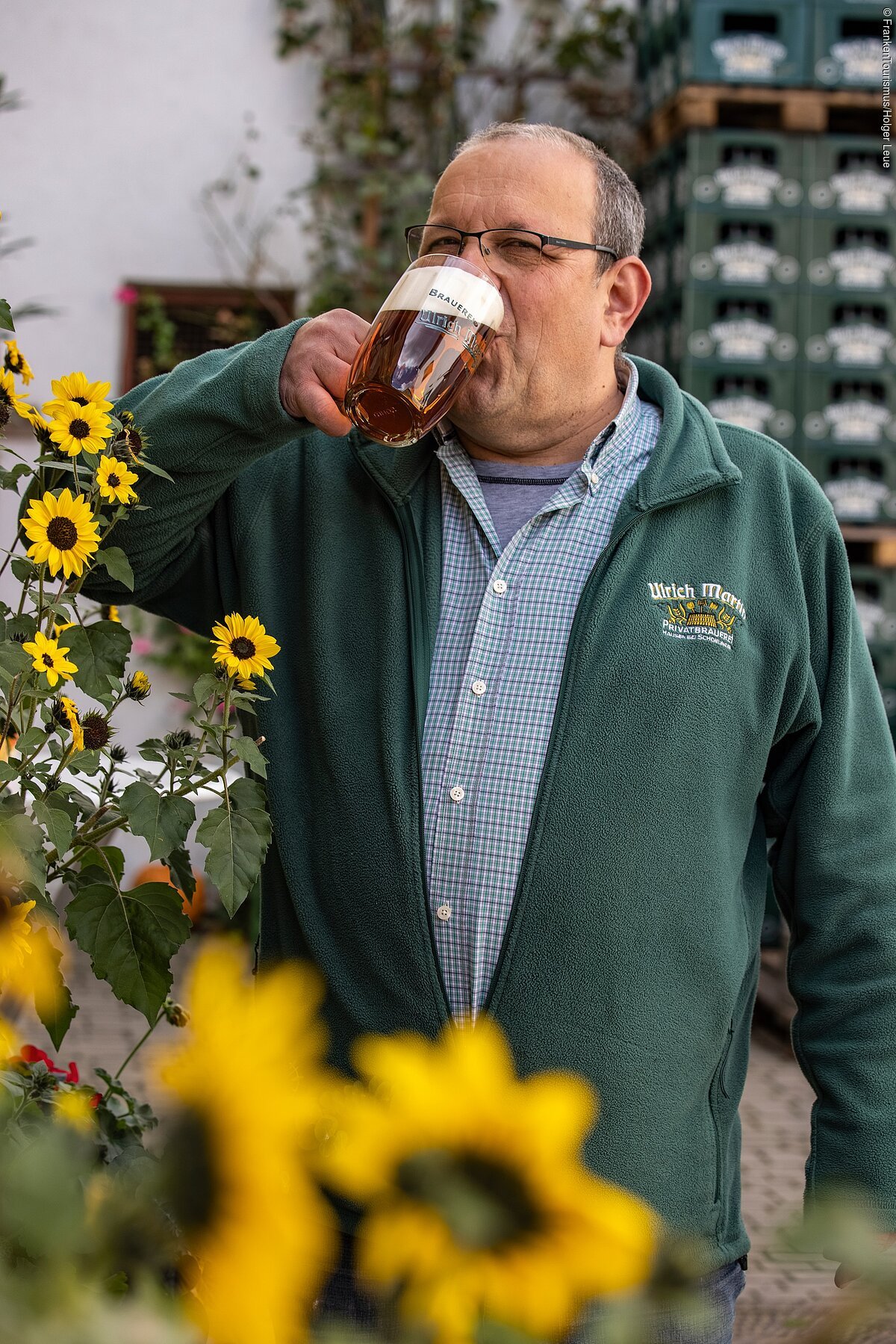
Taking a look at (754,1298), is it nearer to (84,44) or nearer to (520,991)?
(520,991)

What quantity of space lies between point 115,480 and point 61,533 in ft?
0.28

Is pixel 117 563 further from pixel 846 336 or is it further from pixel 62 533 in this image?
pixel 846 336

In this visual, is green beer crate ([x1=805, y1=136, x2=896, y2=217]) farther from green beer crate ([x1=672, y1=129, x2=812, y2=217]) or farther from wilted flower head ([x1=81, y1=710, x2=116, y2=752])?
wilted flower head ([x1=81, y1=710, x2=116, y2=752])

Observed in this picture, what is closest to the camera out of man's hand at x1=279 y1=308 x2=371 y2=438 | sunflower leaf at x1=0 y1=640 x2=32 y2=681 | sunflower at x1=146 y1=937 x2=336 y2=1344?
sunflower at x1=146 y1=937 x2=336 y2=1344

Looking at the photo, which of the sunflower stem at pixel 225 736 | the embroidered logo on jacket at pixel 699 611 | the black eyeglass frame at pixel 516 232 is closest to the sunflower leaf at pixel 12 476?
the sunflower stem at pixel 225 736

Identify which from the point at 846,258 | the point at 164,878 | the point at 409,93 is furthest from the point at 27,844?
the point at 409,93

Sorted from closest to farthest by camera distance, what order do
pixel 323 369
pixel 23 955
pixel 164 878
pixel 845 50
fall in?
1. pixel 23 955
2. pixel 323 369
3. pixel 164 878
4. pixel 845 50

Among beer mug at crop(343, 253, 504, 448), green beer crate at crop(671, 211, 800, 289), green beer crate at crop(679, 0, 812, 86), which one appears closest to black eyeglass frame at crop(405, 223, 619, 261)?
beer mug at crop(343, 253, 504, 448)

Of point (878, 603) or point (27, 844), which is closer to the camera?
point (27, 844)

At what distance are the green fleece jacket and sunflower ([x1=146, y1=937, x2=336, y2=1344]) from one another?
4.17 feet

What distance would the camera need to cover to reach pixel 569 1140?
37 centimetres

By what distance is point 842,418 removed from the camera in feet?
17.7

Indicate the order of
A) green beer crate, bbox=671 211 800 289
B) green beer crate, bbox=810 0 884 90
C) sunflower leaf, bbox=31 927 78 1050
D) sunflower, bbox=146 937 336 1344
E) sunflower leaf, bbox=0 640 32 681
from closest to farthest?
sunflower, bbox=146 937 336 1344 → sunflower leaf, bbox=31 927 78 1050 → sunflower leaf, bbox=0 640 32 681 → green beer crate, bbox=810 0 884 90 → green beer crate, bbox=671 211 800 289

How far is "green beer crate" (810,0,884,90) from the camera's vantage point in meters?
5.23
